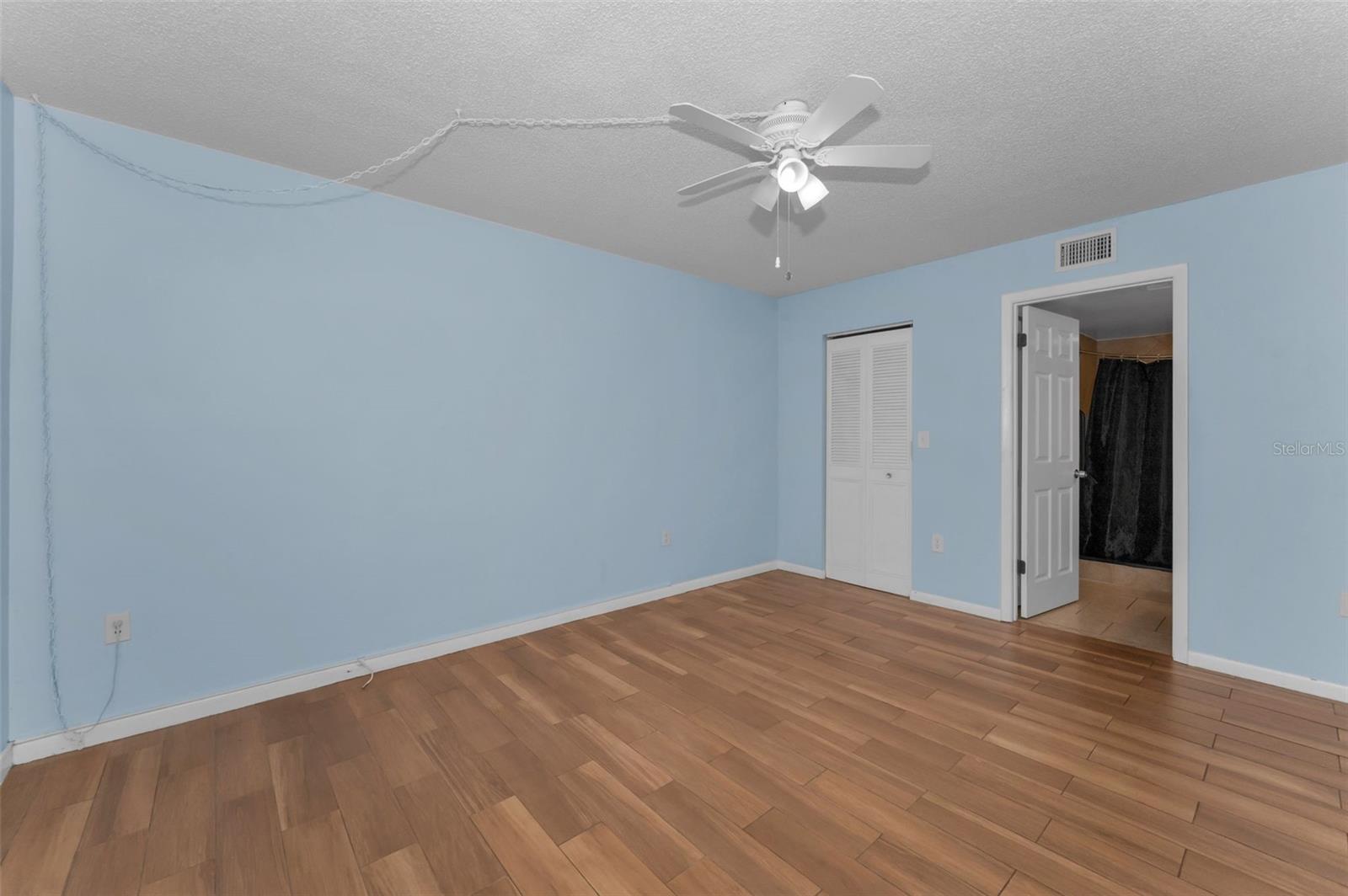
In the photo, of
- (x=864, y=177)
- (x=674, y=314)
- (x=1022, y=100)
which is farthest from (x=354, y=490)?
(x=1022, y=100)

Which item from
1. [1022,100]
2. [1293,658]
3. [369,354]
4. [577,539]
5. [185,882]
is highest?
[1022,100]

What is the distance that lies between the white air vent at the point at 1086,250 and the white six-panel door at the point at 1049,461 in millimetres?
395

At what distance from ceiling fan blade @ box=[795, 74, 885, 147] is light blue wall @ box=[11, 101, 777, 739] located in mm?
2278

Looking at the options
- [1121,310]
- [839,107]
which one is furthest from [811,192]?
[1121,310]

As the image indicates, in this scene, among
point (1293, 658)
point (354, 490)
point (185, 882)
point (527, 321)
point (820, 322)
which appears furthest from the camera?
point (820, 322)

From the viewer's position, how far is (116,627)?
2355 millimetres

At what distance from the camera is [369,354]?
120 inches

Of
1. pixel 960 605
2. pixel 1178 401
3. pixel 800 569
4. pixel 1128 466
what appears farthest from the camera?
pixel 1128 466

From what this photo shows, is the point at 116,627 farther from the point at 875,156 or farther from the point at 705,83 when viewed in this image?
the point at 875,156

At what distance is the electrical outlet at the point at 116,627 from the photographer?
2334mm

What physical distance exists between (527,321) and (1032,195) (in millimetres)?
3089

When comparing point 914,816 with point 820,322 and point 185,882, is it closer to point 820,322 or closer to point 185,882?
point 185,882

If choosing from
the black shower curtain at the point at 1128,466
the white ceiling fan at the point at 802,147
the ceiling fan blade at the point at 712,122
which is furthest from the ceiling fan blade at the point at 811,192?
the black shower curtain at the point at 1128,466

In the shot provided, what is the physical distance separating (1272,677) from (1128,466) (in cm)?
327
